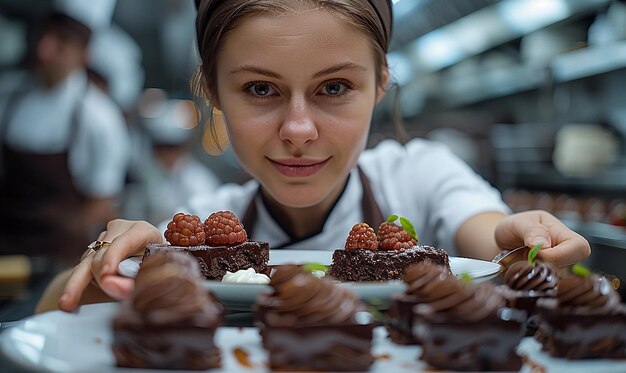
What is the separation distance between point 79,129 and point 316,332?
3.79 m

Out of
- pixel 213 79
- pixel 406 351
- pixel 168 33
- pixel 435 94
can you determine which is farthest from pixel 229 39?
pixel 168 33

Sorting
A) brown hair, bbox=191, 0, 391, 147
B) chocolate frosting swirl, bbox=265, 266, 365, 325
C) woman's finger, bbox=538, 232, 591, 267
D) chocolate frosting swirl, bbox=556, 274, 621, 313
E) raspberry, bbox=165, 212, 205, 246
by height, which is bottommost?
chocolate frosting swirl, bbox=265, 266, 365, 325

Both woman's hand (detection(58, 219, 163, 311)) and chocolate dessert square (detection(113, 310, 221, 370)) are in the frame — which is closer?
chocolate dessert square (detection(113, 310, 221, 370))

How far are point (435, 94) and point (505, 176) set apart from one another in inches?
120

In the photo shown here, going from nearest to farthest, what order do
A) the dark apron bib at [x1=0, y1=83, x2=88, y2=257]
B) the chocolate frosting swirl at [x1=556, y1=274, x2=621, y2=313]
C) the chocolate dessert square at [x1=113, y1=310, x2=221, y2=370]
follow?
the chocolate dessert square at [x1=113, y1=310, x2=221, y2=370]
the chocolate frosting swirl at [x1=556, y1=274, x2=621, y2=313]
the dark apron bib at [x1=0, y1=83, x2=88, y2=257]

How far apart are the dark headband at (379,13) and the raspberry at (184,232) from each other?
18.8 inches

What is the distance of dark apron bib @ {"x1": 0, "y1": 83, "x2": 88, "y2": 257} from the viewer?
4.11 meters

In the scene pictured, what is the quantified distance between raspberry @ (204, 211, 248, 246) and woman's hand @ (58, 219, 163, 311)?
0.38 feet

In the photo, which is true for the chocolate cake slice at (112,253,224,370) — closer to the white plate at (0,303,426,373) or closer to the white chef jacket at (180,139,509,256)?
the white plate at (0,303,426,373)

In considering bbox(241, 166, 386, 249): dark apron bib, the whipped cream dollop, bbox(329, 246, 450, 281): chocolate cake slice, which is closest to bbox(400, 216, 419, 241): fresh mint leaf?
bbox(329, 246, 450, 281): chocolate cake slice

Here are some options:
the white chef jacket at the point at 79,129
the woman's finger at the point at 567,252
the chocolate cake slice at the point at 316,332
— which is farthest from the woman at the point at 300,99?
the white chef jacket at the point at 79,129

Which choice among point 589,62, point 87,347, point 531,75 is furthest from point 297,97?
point 531,75

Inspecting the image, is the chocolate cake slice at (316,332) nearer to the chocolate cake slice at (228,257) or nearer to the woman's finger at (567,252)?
the woman's finger at (567,252)

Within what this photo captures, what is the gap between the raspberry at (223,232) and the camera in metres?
1.76
